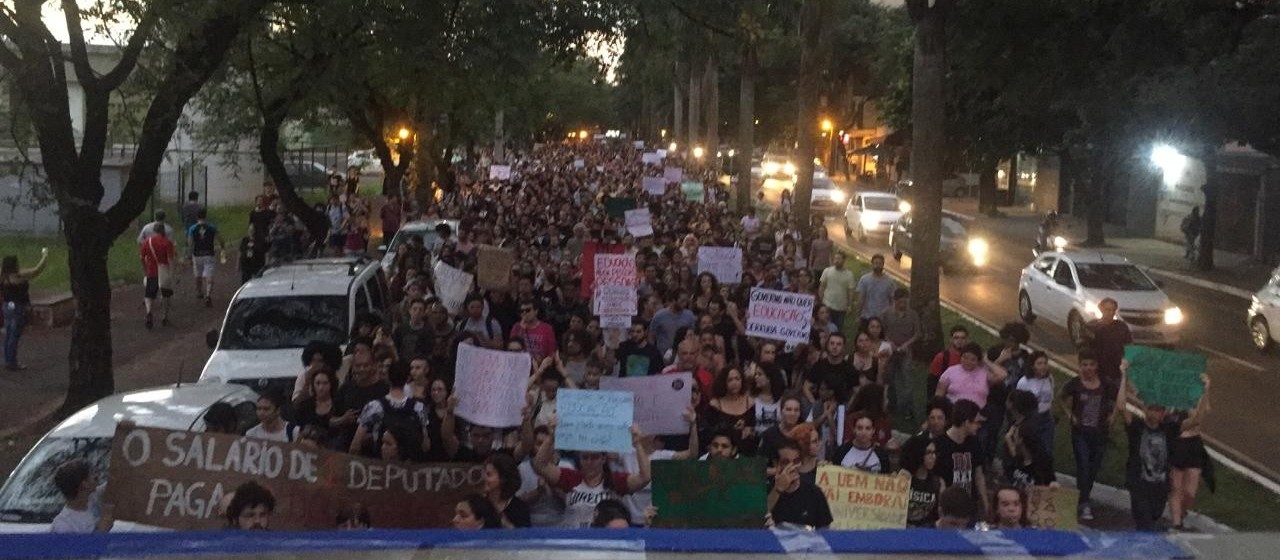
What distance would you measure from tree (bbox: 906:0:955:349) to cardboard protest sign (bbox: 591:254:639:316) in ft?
20.1

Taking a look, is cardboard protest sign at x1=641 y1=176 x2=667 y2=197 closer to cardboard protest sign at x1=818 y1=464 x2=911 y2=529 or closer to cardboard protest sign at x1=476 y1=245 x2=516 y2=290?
cardboard protest sign at x1=476 y1=245 x2=516 y2=290

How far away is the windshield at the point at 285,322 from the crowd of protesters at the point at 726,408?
87cm

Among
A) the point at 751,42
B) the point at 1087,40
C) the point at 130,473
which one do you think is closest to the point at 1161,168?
the point at 1087,40

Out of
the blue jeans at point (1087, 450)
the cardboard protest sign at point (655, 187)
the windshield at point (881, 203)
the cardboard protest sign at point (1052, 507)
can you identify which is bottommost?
the blue jeans at point (1087, 450)

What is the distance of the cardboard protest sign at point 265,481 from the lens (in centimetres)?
707

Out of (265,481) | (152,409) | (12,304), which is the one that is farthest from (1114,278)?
(265,481)

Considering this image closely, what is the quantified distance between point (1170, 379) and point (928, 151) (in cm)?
959

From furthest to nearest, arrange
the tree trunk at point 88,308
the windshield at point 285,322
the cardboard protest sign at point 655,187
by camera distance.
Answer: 1. the cardboard protest sign at point 655,187
2. the tree trunk at point 88,308
3. the windshield at point 285,322

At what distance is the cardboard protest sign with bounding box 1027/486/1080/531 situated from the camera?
7.81 metres

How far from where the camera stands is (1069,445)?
13914 mm

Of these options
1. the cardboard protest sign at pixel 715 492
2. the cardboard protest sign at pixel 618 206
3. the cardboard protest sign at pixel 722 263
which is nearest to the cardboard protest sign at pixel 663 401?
the cardboard protest sign at pixel 715 492

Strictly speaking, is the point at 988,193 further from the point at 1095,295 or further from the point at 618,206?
the point at 1095,295

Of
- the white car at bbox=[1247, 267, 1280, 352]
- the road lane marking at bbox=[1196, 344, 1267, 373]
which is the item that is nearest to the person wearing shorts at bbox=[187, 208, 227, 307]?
the road lane marking at bbox=[1196, 344, 1267, 373]

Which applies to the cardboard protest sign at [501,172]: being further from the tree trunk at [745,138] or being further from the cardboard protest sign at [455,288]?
the cardboard protest sign at [455,288]
